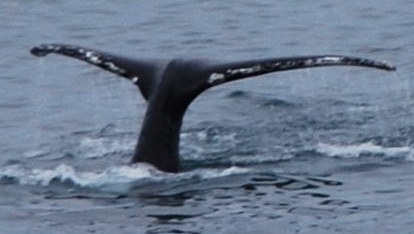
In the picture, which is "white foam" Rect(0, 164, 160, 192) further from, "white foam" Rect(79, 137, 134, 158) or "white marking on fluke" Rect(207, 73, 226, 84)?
"white marking on fluke" Rect(207, 73, 226, 84)

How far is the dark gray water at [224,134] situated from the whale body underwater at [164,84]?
18 centimetres

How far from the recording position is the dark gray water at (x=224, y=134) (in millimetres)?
12969

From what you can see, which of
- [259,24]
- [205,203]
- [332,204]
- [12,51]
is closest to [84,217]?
[205,203]

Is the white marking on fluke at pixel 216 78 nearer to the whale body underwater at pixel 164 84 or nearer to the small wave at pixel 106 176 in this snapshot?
the whale body underwater at pixel 164 84

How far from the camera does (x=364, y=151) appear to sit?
14.7 meters

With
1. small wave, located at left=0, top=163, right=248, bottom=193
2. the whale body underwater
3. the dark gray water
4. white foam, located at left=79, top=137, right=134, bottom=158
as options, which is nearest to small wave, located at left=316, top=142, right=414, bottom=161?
the dark gray water

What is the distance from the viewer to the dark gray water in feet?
42.5

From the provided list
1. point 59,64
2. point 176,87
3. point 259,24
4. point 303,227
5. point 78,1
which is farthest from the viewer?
point 78,1

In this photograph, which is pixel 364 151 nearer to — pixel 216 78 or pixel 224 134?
pixel 224 134

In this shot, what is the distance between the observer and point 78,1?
25969 mm

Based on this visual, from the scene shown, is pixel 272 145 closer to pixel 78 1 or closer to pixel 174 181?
pixel 174 181

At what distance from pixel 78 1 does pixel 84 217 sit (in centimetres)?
1319

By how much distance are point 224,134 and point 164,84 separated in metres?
2.25

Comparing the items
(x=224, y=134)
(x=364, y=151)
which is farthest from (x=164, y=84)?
(x=224, y=134)
